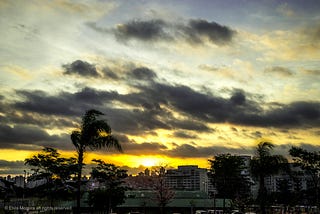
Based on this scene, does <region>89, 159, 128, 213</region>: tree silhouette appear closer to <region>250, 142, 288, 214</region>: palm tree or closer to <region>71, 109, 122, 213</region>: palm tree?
<region>250, 142, 288, 214</region>: palm tree

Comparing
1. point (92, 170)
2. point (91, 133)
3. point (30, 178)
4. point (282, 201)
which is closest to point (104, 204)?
point (92, 170)

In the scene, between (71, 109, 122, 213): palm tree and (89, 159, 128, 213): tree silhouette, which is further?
(89, 159, 128, 213): tree silhouette

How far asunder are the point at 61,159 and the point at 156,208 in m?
44.2

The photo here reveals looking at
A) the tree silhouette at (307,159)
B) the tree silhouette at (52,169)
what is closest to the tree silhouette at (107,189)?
the tree silhouette at (52,169)

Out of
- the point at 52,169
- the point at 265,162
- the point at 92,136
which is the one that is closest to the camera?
the point at 92,136

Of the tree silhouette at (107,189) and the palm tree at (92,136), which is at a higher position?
the palm tree at (92,136)

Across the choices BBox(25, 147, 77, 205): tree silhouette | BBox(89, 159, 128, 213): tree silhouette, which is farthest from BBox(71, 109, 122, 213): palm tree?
BBox(89, 159, 128, 213): tree silhouette

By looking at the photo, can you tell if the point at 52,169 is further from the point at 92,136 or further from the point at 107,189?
the point at 107,189

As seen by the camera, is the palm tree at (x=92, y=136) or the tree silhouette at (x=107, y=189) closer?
the palm tree at (x=92, y=136)

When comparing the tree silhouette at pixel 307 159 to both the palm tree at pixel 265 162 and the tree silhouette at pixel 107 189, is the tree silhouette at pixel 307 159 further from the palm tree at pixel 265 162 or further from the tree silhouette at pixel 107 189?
the tree silhouette at pixel 107 189

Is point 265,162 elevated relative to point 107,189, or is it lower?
elevated

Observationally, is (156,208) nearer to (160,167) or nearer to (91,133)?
(160,167)

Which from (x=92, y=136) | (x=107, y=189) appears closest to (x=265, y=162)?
(x=107, y=189)

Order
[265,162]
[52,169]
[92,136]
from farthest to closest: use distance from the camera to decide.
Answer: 1. [265,162]
2. [52,169]
3. [92,136]
